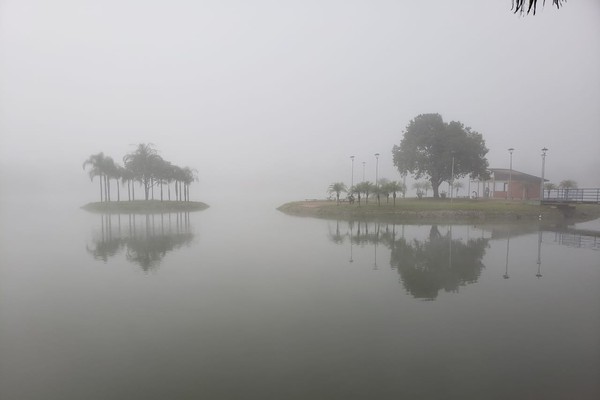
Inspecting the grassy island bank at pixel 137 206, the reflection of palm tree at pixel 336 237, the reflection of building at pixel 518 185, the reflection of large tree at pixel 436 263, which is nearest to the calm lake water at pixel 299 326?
the reflection of large tree at pixel 436 263

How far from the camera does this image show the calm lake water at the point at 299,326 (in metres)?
6.48

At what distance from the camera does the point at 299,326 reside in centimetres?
904

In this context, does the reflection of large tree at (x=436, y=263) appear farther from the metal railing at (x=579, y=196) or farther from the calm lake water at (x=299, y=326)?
the metal railing at (x=579, y=196)

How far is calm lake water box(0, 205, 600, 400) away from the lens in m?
6.48

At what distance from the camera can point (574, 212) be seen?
42688 mm

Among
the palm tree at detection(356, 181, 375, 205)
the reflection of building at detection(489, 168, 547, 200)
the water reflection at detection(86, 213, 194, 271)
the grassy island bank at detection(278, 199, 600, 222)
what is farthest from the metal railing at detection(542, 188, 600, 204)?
the water reflection at detection(86, 213, 194, 271)

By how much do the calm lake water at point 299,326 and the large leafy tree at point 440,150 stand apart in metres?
44.1

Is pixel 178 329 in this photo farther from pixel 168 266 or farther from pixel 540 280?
pixel 540 280

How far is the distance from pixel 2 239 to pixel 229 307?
23.9 meters

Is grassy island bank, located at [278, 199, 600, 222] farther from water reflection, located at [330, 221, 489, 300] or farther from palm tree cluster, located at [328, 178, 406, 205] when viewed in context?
water reflection, located at [330, 221, 489, 300]

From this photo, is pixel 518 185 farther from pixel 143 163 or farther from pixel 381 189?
pixel 143 163

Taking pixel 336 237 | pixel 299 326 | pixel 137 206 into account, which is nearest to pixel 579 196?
pixel 336 237

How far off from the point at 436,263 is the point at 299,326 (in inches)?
389

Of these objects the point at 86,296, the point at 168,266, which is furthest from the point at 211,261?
the point at 86,296
